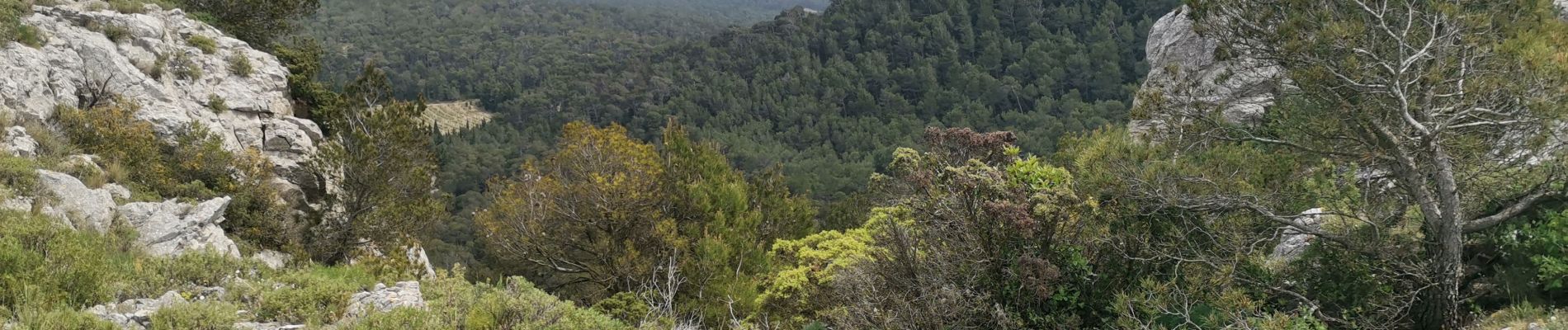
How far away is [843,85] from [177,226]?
94430 millimetres

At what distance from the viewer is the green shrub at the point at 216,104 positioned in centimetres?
1258

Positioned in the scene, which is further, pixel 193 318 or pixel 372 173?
pixel 372 173

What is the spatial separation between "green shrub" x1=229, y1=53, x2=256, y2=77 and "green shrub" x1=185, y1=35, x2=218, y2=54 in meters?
0.30

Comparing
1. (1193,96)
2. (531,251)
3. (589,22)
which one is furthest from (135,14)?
(589,22)

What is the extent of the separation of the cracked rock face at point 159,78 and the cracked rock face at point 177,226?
2.35m

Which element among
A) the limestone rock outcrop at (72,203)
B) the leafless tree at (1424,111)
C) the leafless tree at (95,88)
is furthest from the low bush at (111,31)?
the leafless tree at (1424,111)

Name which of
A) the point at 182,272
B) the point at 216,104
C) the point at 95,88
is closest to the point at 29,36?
the point at 95,88

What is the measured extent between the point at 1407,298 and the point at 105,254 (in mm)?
11719

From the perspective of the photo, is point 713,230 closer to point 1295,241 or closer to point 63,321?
point 1295,241

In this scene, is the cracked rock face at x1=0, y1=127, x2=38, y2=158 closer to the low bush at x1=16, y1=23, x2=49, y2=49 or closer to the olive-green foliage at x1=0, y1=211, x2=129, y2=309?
the low bush at x1=16, y1=23, x2=49, y2=49

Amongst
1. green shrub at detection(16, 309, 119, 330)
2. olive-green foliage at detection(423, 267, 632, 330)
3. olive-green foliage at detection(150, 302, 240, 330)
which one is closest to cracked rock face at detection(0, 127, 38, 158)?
green shrub at detection(16, 309, 119, 330)

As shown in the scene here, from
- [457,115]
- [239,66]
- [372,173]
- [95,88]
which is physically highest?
[95,88]

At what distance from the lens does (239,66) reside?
44.8 ft

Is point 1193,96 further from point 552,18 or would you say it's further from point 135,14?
point 552,18
